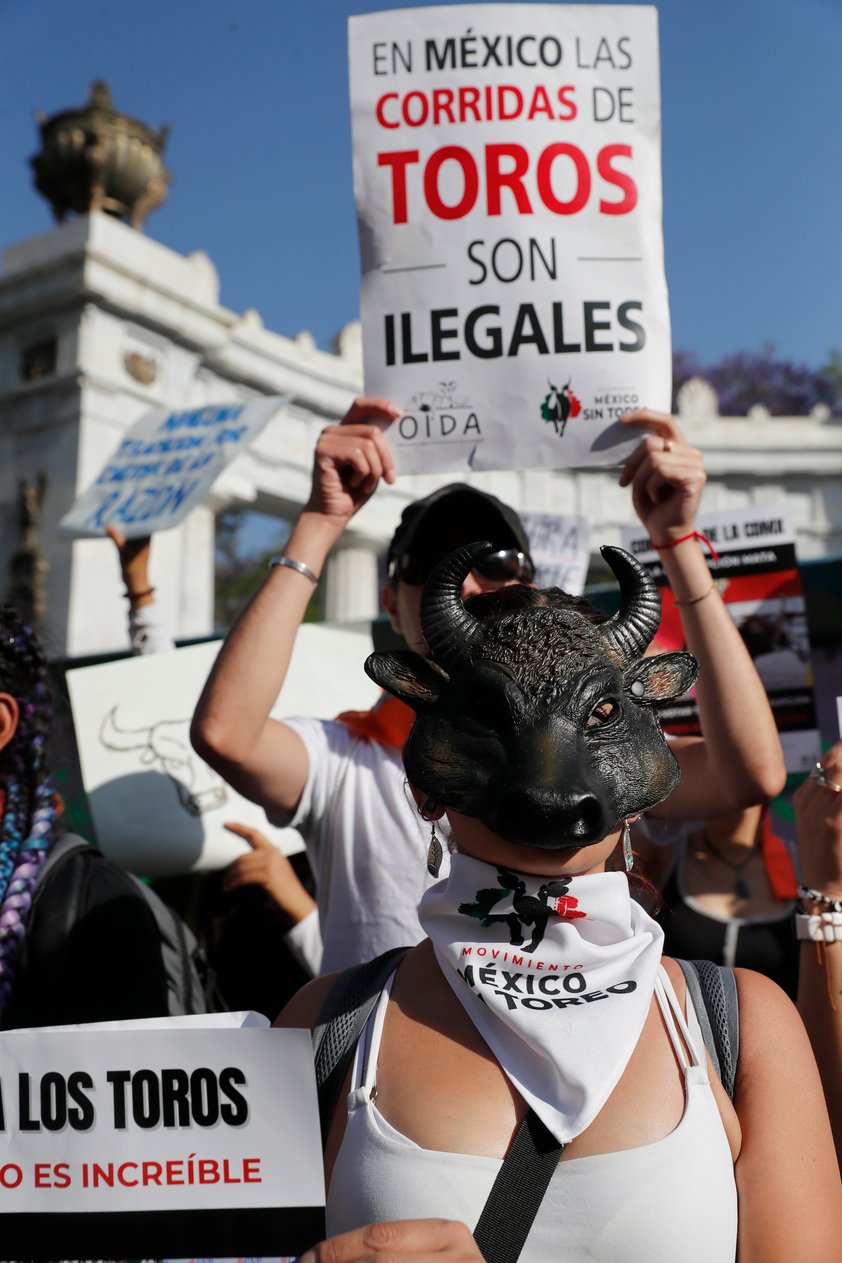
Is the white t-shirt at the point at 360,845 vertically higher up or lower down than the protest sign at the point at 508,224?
lower down

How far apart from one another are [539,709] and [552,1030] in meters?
0.41

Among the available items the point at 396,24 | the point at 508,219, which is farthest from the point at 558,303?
the point at 396,24

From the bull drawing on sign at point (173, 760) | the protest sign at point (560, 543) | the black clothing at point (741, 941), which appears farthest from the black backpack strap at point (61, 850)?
the protest sign at point (560, 543)

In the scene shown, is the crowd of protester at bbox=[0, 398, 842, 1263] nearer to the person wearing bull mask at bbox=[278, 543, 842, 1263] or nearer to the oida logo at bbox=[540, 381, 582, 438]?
the person wearing bull mask at bbox=[278, 543, 842, 1263]

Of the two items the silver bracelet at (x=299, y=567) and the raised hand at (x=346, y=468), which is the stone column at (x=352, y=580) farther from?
the silver bracelet at (x=299, y=567)

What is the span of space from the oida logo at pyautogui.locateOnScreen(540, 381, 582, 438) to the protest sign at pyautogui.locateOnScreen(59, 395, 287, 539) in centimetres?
199

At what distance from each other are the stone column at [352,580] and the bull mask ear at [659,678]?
18096 mm

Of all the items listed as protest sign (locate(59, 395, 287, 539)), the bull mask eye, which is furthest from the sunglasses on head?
protest sign (locate(59, 395, 287, 539))

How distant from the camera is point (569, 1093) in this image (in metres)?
1.46

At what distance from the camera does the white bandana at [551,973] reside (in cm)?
147

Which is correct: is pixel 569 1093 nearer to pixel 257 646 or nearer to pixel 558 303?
pixel 257 646

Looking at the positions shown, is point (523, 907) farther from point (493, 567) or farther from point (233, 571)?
point (233, 571)

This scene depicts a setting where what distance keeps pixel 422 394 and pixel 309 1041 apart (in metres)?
1.89

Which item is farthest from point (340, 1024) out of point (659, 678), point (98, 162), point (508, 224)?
point (98, 162)
